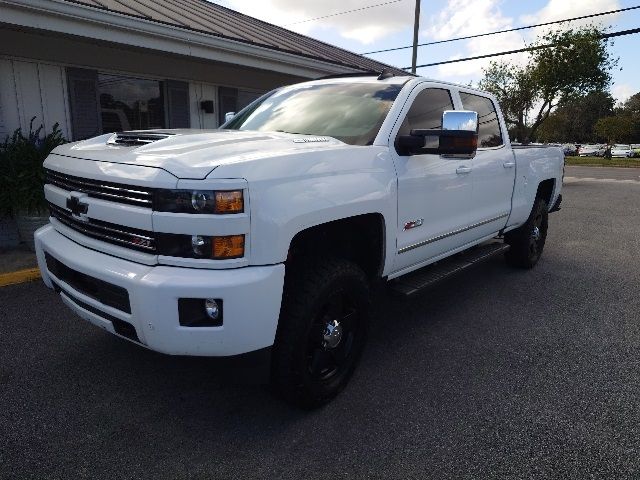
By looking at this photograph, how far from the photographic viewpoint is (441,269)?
12.2ft

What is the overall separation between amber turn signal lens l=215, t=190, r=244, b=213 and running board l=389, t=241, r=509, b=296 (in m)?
1.53

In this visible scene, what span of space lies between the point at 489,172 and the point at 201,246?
2.92 meters

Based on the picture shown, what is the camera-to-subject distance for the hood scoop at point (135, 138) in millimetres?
2553

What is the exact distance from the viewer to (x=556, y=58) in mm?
21188

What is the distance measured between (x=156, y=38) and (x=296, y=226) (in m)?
5.81

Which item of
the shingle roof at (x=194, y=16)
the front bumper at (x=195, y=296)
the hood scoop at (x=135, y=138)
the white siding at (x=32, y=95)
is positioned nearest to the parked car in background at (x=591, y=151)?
the shingle roof at (x=194, y=16)

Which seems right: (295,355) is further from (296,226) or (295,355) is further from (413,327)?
(413,327)

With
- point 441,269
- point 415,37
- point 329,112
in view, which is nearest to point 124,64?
point 329,112

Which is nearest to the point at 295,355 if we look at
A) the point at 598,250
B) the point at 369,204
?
the point at 369,204

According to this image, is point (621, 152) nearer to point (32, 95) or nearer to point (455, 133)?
point (32, 95)

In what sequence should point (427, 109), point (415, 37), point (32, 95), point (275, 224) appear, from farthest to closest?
point (415, 37)
point (32, 95)
point (427, 109)
point (275, 224)

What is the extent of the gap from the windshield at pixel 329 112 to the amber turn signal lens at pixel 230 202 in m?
1.11

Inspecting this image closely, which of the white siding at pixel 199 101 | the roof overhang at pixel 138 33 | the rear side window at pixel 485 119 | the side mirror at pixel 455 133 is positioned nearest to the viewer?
the side mirror at pixel 455 133

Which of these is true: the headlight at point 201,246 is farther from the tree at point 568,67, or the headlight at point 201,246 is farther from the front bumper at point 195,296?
the tree at point 568,67
